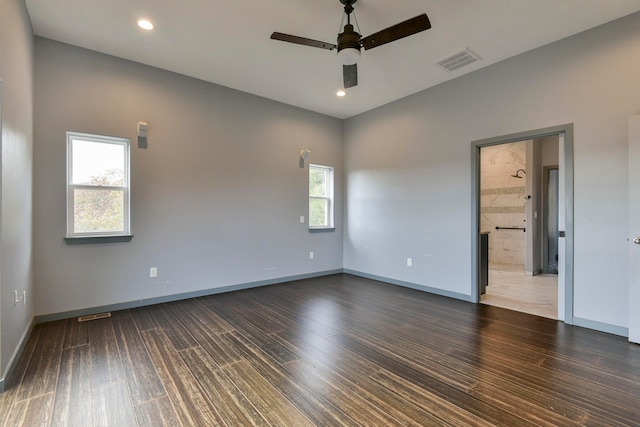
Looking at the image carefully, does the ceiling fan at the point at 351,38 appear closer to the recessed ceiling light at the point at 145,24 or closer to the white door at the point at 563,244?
the recessed ceiling light at the point at 145,24

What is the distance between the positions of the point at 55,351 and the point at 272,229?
120 inches

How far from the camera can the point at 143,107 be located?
3.91 metres

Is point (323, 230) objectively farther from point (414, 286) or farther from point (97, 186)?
point (97, 186)

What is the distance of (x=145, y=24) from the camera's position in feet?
10.0

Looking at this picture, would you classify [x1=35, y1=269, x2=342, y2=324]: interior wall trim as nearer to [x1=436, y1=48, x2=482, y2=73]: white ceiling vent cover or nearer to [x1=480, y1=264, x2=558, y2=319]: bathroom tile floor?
[x1=480, y1=264, x2=558, y2=319]: bathroom tile floor

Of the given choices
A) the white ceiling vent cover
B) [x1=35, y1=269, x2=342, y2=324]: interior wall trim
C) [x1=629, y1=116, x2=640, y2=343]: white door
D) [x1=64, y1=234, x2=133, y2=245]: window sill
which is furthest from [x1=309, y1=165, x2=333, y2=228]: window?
[x1=629, y1=116, x2=640, y2=343]: white door

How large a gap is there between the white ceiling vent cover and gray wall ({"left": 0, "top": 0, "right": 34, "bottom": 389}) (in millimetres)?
Result: 4121

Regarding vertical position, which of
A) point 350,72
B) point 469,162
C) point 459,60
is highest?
point 459,60

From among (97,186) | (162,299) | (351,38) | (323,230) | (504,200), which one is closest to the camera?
(351,38)

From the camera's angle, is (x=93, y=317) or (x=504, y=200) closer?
(x=93, y=317)

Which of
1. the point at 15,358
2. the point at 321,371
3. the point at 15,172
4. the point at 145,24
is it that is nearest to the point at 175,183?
the point at 15,172

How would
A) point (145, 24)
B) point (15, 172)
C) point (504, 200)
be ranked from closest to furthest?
point (15, 172) → point (145, 24) → point (504, 200)

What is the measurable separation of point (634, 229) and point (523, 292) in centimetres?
213

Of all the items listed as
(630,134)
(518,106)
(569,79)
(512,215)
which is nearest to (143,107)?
(518,106)
